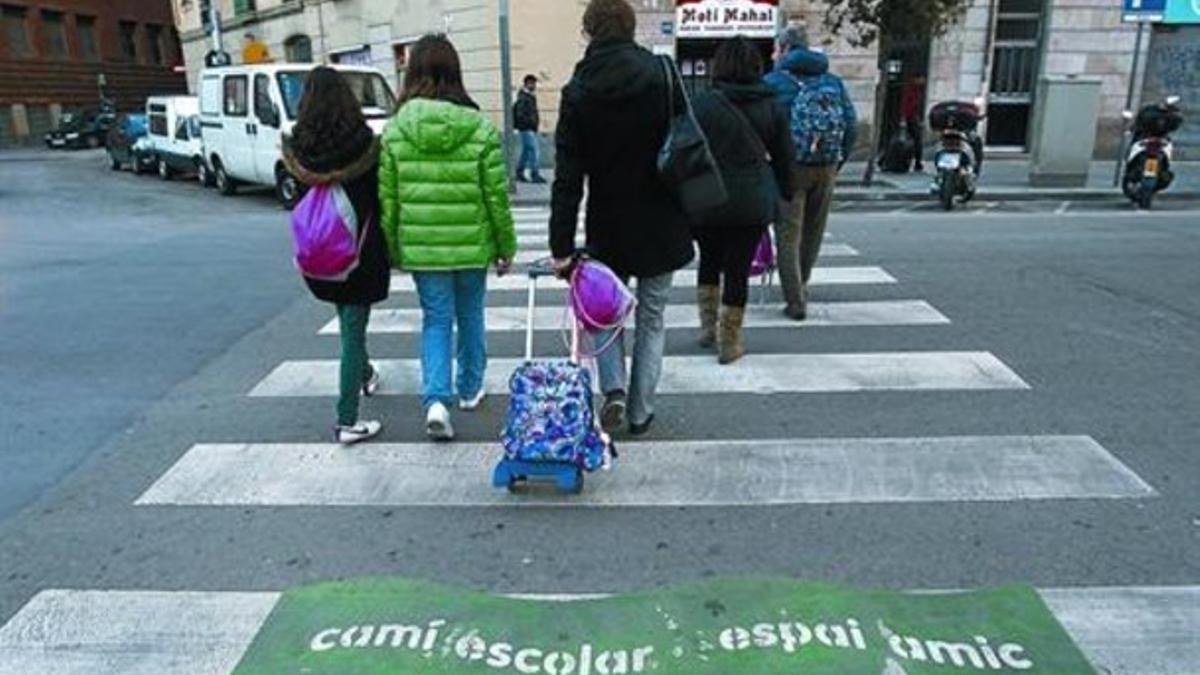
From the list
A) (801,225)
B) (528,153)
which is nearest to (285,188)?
(528,153)

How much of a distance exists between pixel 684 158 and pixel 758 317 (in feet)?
9.26

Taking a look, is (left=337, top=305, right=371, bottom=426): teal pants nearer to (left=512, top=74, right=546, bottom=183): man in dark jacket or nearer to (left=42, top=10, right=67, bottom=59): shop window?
(left=512, top=74, right=546, bottom=183): man in dark jacket

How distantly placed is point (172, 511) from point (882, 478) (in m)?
3.06

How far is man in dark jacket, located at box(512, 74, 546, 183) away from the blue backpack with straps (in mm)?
9609

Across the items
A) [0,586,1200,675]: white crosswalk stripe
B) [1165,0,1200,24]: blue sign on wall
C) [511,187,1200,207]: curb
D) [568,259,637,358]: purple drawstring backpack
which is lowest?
[0,586,1200,675]: white crosswalk stripe

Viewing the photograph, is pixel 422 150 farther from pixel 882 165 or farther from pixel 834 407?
pixel 882 165

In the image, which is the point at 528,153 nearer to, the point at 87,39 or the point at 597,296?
the point at 597,296

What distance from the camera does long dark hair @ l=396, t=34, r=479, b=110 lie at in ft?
13.6

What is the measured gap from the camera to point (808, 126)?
245 inches

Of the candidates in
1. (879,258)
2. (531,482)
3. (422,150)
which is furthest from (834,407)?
(879,258)

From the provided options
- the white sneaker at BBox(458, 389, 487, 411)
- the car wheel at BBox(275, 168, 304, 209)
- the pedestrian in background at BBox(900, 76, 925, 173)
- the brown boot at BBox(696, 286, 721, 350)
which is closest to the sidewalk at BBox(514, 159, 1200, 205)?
the pedestrian in background at BBox(900, 76, 925, 173)

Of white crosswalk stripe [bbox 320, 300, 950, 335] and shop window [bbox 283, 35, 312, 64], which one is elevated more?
shop window [bbox 283, 35, 312, 64]

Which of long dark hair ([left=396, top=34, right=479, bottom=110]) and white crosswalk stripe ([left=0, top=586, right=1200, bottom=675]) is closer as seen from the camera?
white crosswalk stripe ([left=0, top=586, right=1200, bottom=675])

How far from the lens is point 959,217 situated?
1141 centimetres
